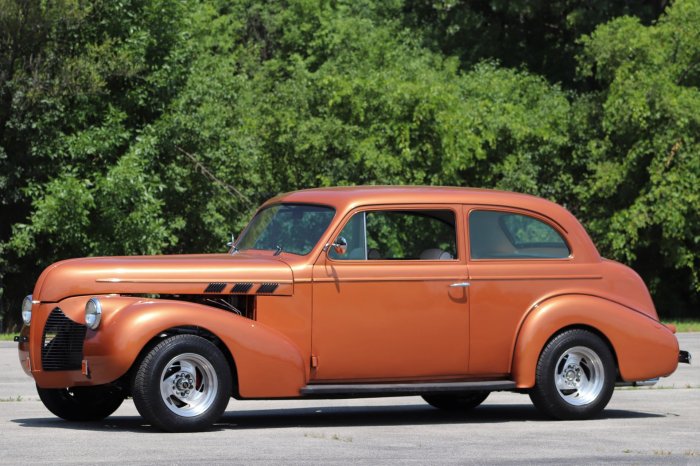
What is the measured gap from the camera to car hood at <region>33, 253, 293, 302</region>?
10727mm

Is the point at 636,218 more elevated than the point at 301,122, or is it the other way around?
the point at 301,122

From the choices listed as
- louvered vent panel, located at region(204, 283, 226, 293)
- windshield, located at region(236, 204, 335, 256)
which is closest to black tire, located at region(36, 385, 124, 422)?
louvered vent panel, located at region(204, 283, 226, 293)

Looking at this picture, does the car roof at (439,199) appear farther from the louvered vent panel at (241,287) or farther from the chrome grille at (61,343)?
the chrome grille at (61,343)

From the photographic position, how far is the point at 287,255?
37.1 feet

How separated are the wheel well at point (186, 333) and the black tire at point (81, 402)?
2.54ft

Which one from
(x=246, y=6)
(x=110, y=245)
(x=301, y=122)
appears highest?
(x=246, y=6)

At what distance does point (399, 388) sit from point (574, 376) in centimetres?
162

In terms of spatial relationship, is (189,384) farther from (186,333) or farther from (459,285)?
(459,285)

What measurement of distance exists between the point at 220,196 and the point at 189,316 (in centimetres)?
2868

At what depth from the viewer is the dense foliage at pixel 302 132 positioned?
110ft

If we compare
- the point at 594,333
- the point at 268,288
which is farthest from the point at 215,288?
the point at 594,333

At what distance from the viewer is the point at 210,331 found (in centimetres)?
1054

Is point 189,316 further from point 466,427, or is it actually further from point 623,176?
point 623,176

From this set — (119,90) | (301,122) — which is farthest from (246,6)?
(119,90)
